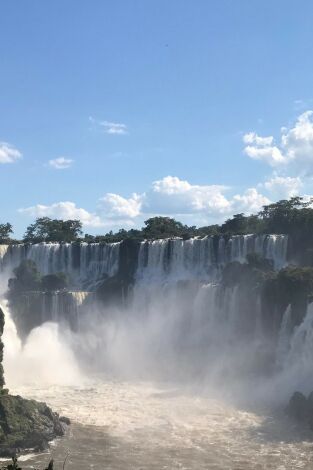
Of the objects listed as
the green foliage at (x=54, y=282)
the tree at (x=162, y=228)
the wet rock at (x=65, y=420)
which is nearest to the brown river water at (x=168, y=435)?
the wet rock at (x=65, y=420)

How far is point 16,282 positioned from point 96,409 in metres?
25.2

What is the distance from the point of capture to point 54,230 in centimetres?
7650

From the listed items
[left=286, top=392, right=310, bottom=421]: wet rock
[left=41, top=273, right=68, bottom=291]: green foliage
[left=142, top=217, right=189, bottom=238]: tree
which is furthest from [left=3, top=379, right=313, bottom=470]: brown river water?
[left=142, top=217, right=189, bottom=238]: tree

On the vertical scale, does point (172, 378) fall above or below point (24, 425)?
below

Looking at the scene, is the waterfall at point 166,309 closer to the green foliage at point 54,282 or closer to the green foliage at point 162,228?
the green foliage at point 54,282

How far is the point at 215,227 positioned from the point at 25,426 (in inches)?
1923

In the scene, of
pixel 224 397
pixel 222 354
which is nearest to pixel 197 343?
pixel 222 354

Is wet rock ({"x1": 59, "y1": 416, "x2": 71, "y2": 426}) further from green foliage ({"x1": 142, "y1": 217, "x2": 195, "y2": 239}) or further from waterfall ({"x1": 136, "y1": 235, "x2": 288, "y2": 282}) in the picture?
green foliage ({"x1": 142, "y1": 217, "x2": 195, "y2": 239})

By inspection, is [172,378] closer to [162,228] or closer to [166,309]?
[166,309]

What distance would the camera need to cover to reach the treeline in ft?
172

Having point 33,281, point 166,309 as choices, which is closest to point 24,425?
point 166,309

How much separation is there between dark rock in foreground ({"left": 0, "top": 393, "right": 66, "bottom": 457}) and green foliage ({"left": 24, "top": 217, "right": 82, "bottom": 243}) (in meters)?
48.2

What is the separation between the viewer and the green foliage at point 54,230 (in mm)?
74875

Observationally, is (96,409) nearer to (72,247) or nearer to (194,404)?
(194,404)
